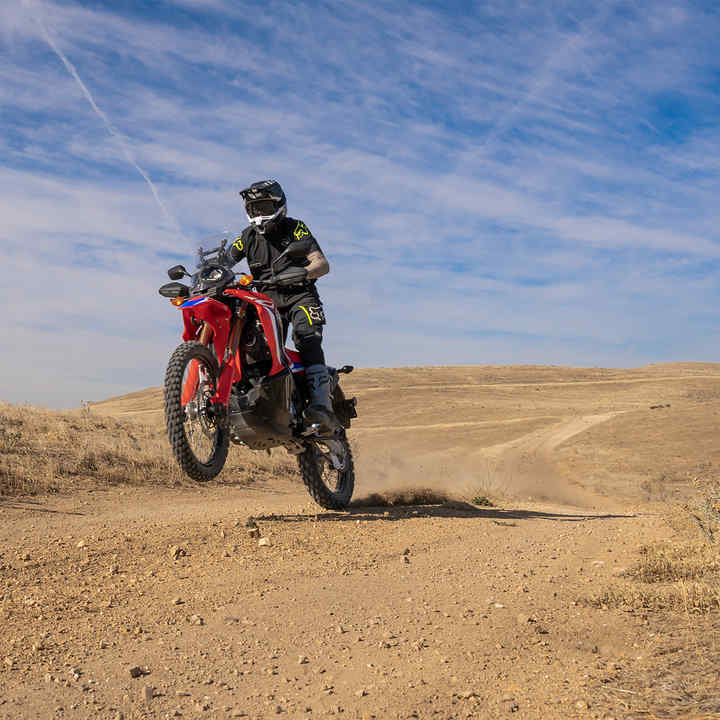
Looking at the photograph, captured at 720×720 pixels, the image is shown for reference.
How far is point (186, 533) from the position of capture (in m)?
6.63

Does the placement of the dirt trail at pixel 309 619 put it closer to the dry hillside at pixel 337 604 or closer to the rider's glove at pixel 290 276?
the dry hillside at pixel 337 604

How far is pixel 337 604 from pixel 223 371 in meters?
2.68

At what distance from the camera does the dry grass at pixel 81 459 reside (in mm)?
10242

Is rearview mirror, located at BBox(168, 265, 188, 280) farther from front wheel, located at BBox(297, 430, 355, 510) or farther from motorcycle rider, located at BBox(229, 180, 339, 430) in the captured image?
front wheel, located at BBox(297, 430, 355, 510)

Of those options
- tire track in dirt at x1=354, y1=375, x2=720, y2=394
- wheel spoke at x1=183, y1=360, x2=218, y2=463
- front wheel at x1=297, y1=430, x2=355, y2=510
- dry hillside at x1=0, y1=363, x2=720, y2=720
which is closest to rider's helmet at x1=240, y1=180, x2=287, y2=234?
wheel spoke at x1=183, y1=360, x2=218, y2=463

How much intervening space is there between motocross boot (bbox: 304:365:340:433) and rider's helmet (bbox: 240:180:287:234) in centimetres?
162

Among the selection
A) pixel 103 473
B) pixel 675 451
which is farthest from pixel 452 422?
pixel 103 473

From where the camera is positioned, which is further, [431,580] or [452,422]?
[452,422]

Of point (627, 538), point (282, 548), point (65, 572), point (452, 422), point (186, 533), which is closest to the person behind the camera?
point (65, 572)

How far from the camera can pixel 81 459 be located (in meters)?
11.3

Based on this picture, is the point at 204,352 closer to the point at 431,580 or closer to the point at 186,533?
the point at 186,533

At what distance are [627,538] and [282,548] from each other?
3.38 metres

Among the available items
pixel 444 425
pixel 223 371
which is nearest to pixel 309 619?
pixel 223 371

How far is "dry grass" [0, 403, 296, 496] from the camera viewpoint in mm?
10242
